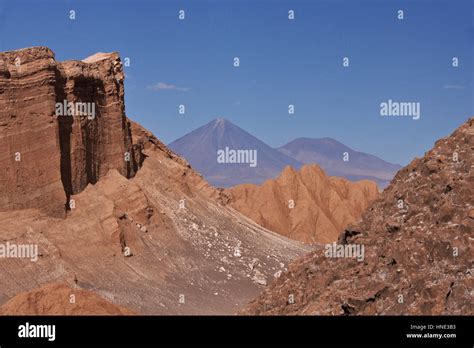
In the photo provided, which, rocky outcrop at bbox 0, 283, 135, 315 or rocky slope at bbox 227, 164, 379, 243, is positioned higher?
rocky slope at bbox 227, 164, 379, 243

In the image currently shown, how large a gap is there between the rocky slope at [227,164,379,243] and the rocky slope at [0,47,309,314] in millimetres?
30975

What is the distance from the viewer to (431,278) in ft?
62.8

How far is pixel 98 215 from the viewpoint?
137ft

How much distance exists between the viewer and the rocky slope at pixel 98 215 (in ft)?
123

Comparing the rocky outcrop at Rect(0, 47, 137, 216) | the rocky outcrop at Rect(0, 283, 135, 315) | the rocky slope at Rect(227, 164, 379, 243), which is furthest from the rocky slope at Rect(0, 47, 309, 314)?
the rocky slope at Rect(227, 164, 379, 243)

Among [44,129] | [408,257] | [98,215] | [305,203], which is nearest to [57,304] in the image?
[408,257]

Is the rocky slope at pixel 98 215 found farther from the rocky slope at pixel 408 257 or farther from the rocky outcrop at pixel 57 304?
the rocky slope at pixel 408 257

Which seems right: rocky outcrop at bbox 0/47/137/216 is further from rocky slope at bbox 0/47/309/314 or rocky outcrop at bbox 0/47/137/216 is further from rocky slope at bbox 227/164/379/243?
rocky slope at bbox 227/164/379/243

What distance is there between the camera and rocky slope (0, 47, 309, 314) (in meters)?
37.6

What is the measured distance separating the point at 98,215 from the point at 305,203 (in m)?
43.7

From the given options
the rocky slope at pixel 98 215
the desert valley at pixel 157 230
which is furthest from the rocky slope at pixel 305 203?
the rocky slope at pixel 98 215

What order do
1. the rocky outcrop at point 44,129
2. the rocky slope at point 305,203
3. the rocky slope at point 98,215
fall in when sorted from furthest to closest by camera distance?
the rocky slope at point 305,203 → the rocky outcrop at point 44,129 → the rocky slope at point 98,215

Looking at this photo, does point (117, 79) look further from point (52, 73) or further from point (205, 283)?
point (205, 283)

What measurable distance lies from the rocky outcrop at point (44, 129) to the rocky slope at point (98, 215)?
0.04m
